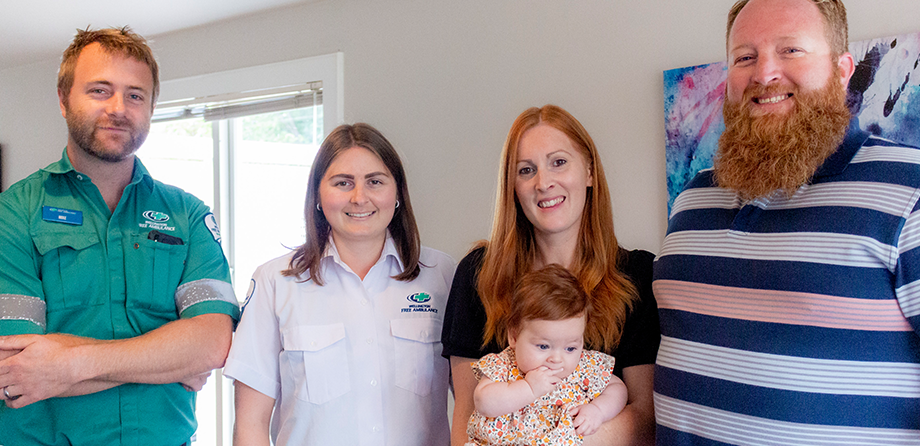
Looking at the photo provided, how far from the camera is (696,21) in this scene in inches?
112

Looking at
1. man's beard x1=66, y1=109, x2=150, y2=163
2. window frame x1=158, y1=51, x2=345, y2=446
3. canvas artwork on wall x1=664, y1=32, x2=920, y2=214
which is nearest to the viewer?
man's beard x1=66, y1=109, x2=150, y2=163

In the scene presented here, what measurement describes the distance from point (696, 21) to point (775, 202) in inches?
68.8

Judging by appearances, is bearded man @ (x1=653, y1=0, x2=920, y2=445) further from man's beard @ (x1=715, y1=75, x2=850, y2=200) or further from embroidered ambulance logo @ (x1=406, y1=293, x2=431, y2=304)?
embroidered ambulance logo @ (x1=406, y1=293, x2=431, y2=304)

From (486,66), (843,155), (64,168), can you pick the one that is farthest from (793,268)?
(486,66)

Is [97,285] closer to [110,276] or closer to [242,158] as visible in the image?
[110,276]

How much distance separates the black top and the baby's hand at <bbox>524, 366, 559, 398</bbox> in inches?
7.5

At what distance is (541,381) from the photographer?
145cm

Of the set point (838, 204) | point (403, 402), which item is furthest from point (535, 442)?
point (838, 204)

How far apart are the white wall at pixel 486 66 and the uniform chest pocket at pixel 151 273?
6.19ft

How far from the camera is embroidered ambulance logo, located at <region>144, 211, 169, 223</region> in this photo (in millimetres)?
1908

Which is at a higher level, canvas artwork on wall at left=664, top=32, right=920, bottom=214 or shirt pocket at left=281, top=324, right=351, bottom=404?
canvas artwork on wall at left=664, top=32, right=920, bottom=214

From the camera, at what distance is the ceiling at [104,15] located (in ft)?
13.4

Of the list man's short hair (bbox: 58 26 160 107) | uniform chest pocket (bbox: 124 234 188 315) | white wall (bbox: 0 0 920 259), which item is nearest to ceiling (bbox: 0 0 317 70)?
white wall (bbox: 0 0 920 259)

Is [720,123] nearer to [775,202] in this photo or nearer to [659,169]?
[659,169]
